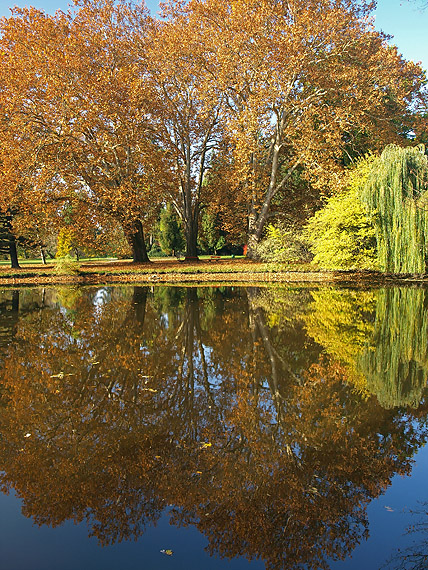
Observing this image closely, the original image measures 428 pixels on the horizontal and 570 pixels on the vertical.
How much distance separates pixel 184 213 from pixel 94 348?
21.4m

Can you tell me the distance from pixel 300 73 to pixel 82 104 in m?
11.7

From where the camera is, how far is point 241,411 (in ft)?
15.9

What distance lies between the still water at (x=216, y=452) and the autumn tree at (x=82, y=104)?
1717 centimetres

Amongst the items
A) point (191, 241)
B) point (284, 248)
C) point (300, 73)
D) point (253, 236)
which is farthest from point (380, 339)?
point (191, 241)

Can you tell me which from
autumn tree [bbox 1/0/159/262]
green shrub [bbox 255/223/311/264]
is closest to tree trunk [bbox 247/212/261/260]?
green shrub [bbox 255/223/311/264]

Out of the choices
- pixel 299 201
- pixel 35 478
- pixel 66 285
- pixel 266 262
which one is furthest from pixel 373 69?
pixel 35 478

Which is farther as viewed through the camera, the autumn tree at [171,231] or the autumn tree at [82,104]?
the autumn tree at [171,231]

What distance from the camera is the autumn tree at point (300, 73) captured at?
21.0 metres

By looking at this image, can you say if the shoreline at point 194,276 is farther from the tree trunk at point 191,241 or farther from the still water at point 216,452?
the still water at point 216,452

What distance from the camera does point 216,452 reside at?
12.9ft

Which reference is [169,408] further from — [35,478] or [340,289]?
[340,289]

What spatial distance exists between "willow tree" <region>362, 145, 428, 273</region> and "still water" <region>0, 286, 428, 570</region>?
28.5ft

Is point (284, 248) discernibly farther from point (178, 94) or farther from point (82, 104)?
point (82, 104)

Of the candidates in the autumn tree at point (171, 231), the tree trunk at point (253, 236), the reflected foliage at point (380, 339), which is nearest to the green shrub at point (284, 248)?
the tree trunk at point (253, 236)
